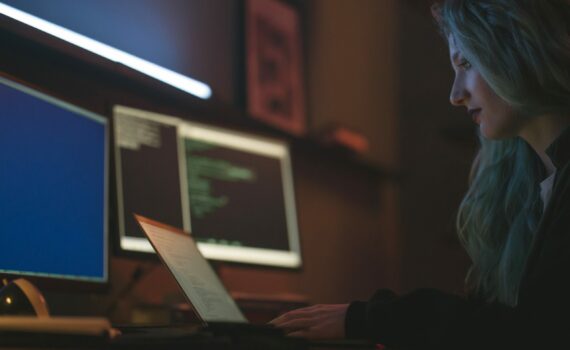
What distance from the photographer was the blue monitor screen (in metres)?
1.21

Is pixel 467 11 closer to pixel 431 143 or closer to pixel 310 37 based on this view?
pixel 310 37

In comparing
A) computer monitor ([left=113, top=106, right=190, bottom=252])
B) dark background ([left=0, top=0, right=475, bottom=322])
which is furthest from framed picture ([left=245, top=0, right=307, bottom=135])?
computer monitor ([left=113, top=106, right=190, bottom=252])

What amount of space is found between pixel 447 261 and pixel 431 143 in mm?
455

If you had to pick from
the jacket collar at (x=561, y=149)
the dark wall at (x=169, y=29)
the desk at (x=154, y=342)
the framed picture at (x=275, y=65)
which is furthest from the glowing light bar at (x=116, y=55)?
the jacket collar at (x=561, y=149)

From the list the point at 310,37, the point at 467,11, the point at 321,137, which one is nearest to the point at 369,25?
the point at 310,37

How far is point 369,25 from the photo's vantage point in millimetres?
2941

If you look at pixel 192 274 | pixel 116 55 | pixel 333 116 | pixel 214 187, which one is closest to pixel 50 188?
pixel 192 274

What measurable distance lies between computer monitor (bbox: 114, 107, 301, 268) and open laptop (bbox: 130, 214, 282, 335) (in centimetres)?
24

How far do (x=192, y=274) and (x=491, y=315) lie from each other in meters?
0.49

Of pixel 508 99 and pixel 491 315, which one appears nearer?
pixel 491 315

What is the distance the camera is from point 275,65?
92.6 inches

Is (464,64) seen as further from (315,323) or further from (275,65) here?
(275,65)

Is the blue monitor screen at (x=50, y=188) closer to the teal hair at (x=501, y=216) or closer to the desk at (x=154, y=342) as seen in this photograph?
the desk at (x=154, y=342)

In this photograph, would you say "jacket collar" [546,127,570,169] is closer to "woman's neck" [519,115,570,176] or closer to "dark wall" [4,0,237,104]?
"woman's neck" [519,115,570,176]
